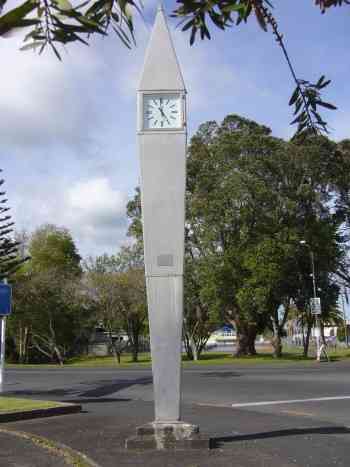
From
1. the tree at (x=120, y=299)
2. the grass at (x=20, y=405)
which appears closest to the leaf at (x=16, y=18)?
the grass at (x=20, y=405)

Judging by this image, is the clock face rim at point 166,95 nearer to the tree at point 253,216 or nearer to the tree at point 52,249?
the tree at point 253,216

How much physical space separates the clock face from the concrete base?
3.74 meters

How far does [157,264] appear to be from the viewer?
25.7ft

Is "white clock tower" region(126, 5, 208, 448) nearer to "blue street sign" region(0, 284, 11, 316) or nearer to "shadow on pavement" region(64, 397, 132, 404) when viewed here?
"blue street sign" region(0, 284, 11, 316)

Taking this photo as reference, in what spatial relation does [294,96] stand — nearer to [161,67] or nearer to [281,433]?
[161,67]

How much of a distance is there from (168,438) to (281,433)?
1729mm

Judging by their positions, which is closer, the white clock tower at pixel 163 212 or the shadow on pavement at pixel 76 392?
the white clock tower at pixel 163 212

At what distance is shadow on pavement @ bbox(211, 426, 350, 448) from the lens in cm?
772

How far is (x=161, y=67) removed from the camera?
26.5ft

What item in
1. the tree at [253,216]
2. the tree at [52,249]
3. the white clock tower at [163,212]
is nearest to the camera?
the white clock tower at [163,212]

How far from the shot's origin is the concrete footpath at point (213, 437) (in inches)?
258

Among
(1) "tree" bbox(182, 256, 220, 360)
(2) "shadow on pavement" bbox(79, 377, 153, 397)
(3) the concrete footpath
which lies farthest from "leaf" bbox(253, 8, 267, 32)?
(1) "tree" bbox(182, 256, 220, 360)

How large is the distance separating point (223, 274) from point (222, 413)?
24.7 m

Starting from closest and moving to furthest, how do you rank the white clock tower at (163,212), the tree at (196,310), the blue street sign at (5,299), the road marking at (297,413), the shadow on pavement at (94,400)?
the white clock tower at (163,212)
the road marking at (297,413)
the blue street sign at (5,299)
the shadow on pavement at (94,400)
the tree at (196,310)
